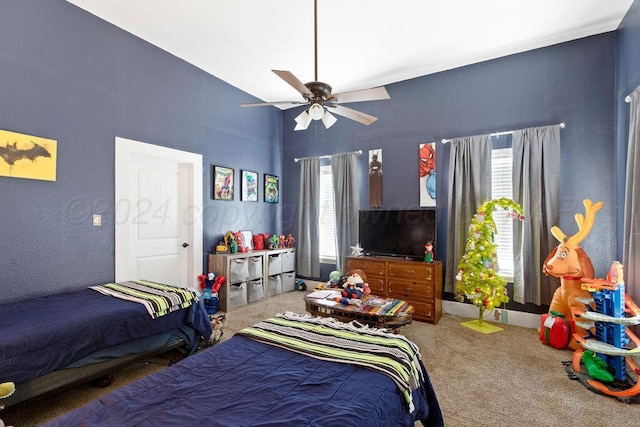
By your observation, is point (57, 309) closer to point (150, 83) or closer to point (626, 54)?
point (150, 83)

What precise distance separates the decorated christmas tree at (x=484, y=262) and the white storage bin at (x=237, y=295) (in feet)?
8.85

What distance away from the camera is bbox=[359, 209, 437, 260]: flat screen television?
3.91 m

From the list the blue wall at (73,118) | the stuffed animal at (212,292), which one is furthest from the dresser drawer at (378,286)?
the blue wall at (73,118)

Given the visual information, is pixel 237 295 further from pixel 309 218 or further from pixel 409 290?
pixel 409 290

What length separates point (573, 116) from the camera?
3.34 meters

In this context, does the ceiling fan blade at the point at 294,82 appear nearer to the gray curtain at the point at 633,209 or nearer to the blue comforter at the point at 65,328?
the blue comforter at the point at 65,328

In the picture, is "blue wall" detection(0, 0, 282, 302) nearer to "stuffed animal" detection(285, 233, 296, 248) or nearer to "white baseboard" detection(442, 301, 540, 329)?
"stuffed animal" detection(285, 233, 296, 248)

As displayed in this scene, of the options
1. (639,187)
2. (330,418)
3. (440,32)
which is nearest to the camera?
(330,418)

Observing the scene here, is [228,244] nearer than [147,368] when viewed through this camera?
No

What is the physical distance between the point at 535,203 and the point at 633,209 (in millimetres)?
913

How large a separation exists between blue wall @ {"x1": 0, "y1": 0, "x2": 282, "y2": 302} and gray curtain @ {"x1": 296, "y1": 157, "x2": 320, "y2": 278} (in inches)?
71.9

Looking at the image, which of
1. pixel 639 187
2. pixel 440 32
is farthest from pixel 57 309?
pixel 639 187

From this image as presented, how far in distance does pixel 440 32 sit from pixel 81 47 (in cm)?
354

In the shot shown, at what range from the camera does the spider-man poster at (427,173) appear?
4.14m
